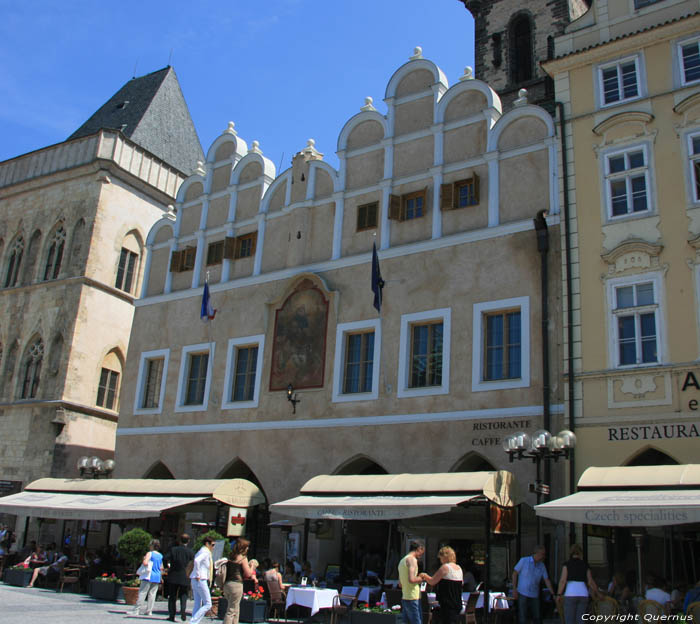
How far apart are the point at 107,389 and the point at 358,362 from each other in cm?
1260

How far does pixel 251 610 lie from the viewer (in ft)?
45.3

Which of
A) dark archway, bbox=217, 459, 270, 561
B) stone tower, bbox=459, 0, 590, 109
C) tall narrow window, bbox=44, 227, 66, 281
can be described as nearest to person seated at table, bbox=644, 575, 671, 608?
dark archway, bbox=217, 459, 270, 561

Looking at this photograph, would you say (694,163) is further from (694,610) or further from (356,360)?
(694,610)

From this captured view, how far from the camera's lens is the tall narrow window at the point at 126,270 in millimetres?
28844

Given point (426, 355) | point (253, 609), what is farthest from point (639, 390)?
point (253, 609)

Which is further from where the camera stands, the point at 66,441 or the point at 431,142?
the point at 66,441

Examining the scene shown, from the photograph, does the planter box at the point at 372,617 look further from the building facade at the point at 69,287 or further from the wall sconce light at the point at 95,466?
the building facade at the point at 69,287

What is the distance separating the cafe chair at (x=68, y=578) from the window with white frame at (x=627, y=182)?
48.1 ft

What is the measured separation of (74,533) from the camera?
950 inches

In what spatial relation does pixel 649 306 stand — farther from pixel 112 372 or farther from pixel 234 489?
pixel 112 372

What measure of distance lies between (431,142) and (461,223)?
2.58 metres

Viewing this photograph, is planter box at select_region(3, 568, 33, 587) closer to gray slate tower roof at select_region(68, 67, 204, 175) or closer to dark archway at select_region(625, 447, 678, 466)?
dark archway at select_region(625, 447, 678, 466)

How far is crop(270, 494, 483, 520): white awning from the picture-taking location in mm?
13156

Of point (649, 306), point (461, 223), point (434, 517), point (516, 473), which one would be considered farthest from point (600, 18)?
point (434, 517)
